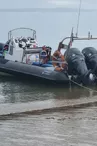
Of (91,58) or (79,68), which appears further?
(91,58)

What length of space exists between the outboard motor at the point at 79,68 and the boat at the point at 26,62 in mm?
227

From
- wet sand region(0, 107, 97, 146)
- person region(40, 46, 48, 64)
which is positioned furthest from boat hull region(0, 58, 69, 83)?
wet sand region(0, 107, 97, 146)

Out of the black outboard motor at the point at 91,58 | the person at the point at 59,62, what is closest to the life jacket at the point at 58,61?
the person at the point at 59,62

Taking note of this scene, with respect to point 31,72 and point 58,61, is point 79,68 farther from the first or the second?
point 31,72

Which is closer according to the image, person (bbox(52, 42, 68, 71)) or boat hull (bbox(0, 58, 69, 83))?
boat hull (bbox(0, 58, 69, 83))

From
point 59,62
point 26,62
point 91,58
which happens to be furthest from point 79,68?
point 26,62

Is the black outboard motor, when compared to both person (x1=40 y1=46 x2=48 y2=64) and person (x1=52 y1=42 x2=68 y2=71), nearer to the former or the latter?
person (x1=52 y1=42 x2=68 y2=71)

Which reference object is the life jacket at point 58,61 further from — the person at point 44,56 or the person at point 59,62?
the person at point 44,56

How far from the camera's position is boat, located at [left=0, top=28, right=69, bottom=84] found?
11219 mm

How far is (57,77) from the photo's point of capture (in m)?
11.0

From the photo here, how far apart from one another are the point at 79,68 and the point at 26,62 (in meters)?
2.33

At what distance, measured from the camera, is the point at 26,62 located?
42.5 ft

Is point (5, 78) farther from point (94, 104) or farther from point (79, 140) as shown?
point (79, 140)

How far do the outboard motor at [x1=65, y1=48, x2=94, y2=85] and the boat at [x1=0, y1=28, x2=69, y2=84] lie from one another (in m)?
0.23
